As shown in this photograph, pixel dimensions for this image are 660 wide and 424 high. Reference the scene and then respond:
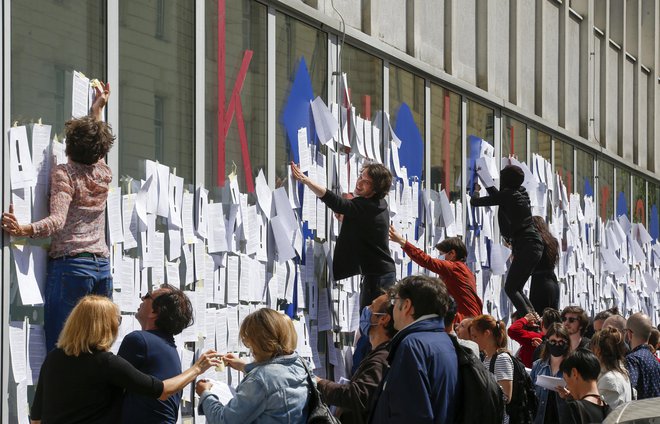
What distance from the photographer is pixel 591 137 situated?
23.5 meters

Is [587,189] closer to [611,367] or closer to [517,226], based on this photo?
[517,226]

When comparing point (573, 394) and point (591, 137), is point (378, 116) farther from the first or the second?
point (591, 137)

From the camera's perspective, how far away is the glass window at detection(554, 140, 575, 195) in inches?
834

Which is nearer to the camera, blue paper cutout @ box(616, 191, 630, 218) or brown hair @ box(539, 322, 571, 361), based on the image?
brown hair @ box(539, 322, 571, 361)

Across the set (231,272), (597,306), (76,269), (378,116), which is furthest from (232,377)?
(597,306)

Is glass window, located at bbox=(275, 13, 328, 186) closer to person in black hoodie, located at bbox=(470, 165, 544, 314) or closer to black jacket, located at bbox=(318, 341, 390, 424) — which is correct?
black jacket, located at bbox=(318, 341, 390, 424)

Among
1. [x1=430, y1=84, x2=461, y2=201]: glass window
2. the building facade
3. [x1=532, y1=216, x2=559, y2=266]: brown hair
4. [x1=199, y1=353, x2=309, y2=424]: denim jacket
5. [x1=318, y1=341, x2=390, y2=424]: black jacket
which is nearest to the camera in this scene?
[x1=199, y1=353, x2=309, y2=424]: denim jacket

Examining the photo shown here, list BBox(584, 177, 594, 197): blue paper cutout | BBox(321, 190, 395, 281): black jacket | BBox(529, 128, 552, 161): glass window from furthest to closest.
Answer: BBox(584, 177, 594, 197): blue paper cutout
BBox(529, 128, 552, 161): glass window
BBox(321, 190, 395, 281): black jacket

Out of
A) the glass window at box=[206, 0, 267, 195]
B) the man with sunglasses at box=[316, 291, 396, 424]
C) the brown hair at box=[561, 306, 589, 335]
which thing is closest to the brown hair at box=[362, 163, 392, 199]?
the glass window at box=[206, 0, 267, 195]

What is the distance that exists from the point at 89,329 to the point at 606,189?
19.2 meters

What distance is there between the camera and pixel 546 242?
53.1ft

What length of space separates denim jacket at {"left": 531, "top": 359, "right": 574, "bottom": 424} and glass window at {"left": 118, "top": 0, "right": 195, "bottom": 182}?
3.16 metres

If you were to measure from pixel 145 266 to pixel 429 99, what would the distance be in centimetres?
685

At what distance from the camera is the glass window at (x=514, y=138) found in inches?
722
